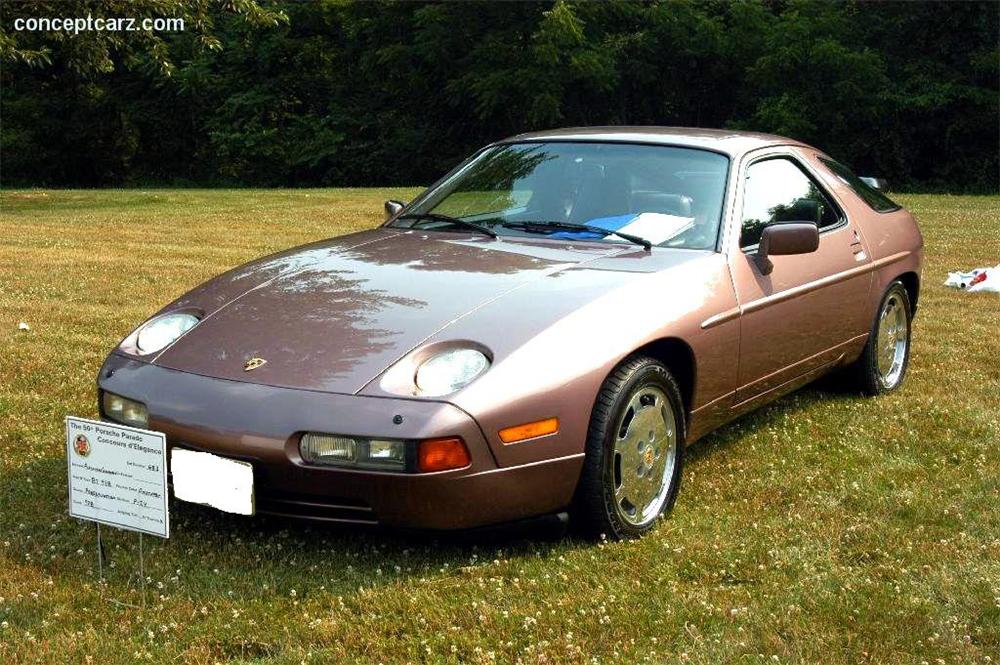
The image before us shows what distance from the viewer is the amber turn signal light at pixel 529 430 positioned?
3658 mm

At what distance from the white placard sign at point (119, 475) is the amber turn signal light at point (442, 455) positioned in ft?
2.47

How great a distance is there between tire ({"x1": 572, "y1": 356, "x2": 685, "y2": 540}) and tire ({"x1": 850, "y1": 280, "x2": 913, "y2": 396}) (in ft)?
7.03

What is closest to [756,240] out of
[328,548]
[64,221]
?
[328,548]

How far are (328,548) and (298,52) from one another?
1580 inches

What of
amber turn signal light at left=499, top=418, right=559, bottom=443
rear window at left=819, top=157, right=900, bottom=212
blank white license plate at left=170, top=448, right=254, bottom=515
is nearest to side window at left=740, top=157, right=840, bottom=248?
rear window at left=819, top=157, right=900, bottom=212

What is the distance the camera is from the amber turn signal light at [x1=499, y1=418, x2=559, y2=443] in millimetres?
3658

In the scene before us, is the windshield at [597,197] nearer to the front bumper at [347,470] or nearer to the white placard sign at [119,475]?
the front bumper at [347,470]

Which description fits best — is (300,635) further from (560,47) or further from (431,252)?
(560,47)

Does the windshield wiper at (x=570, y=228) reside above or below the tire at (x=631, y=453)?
above

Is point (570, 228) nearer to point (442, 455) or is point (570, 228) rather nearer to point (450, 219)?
point (450, 219)

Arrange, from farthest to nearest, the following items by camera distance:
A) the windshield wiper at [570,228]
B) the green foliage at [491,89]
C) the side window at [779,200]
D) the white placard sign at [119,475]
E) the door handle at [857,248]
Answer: the green foliage at [491,89] → the door handle at [857,248] → the side window at [779,200] → the windshield wiper at [570,228] → the white placard sign at [119,475]

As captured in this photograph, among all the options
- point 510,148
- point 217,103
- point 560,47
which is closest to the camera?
point 510,148

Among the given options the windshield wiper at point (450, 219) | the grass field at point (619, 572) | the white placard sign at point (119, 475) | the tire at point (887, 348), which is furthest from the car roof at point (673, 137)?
the white placard sign at point (119, 475)

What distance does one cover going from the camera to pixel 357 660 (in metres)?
3.19
